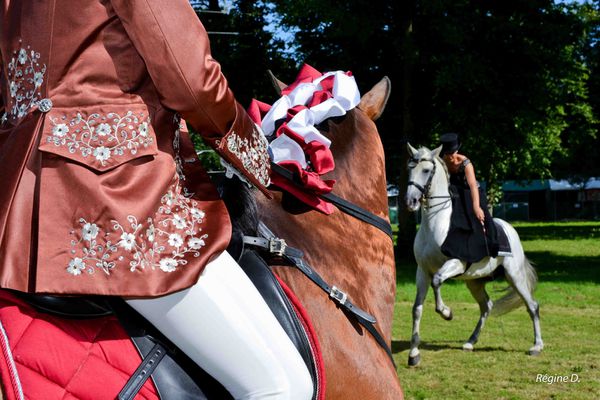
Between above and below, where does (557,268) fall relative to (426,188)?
below

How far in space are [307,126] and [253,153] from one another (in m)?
0.49

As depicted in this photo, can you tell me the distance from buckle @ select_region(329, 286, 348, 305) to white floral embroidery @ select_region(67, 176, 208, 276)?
57 cm

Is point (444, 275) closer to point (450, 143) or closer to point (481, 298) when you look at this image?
point (481, 298)

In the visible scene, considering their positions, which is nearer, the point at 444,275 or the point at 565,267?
the point at 444,275

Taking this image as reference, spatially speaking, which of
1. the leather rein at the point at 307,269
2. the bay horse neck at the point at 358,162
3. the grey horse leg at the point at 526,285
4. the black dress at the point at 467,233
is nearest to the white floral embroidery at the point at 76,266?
the leather rein at the point at 307,269

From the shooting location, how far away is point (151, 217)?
1604 millimetres

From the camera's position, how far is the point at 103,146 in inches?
61.6

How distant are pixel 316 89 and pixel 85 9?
3.64 feet

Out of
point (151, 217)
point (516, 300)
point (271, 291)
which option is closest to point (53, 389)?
point (151, 217)

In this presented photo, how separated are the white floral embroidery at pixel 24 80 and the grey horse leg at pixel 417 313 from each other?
241 inches

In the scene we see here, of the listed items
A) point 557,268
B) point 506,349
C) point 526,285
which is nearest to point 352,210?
point 506,349

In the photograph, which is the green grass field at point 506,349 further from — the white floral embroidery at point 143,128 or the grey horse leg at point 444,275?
the white floral embroidery at point 143,128

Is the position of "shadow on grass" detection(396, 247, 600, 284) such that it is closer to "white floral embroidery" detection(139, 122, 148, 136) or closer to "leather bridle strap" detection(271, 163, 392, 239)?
"leather bridle strap" detection(271, 163, 392, 239)

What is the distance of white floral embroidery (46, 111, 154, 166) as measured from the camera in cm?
155
